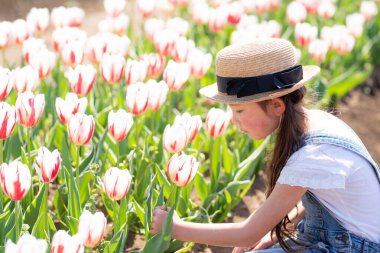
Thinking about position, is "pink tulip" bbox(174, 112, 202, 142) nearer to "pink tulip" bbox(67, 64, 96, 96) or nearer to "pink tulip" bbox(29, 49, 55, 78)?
"pink tulip" bbox(67, 64, 96, 96)

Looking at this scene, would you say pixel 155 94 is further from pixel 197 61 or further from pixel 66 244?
pixel 66 244

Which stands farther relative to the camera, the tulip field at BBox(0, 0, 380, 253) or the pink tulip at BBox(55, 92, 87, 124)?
the pink tulip at BBox(55, 92, 87, 124)

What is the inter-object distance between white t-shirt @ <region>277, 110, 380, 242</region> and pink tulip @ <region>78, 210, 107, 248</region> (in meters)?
0.61

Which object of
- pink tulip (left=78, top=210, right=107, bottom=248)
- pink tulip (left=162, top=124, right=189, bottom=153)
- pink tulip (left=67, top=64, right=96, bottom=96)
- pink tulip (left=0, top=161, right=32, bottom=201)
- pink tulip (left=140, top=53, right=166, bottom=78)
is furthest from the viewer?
pink tulip (left=140, top=53, right=166, bottom=78)

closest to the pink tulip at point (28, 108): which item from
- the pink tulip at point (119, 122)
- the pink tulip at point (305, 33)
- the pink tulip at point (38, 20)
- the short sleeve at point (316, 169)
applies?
the pink tulip at point (119, 122)

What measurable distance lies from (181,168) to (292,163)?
0.35 meters

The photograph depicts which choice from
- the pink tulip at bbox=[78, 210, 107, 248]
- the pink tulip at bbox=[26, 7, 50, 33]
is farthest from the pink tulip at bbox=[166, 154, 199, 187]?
the pink tulip at bbox=[26, 7, 50, 33]

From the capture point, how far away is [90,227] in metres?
2.18

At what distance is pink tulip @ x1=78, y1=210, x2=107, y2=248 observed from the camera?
2.17 m

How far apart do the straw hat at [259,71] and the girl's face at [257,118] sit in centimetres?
5

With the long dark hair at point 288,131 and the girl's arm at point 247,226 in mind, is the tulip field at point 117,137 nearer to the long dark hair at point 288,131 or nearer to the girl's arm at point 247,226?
the girl's arm at point 247,226

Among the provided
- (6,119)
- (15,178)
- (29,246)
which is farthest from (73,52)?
(29,246)

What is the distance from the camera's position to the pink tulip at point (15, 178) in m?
2.28

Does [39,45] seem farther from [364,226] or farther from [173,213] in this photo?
[364,226]
